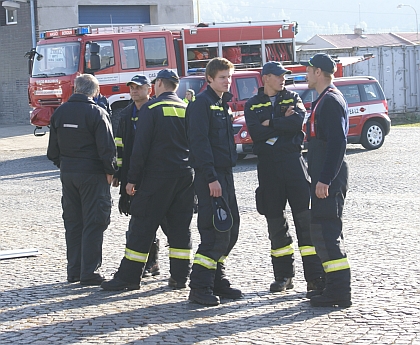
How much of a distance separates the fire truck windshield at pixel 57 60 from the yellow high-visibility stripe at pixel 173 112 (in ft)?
45.1

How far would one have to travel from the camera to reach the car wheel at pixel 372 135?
19.1m

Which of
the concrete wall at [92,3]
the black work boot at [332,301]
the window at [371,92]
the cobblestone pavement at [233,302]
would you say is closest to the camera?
the cobblestone pavement at [233,302]

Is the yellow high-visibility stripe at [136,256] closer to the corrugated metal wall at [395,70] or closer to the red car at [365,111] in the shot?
the red car at [365,111]

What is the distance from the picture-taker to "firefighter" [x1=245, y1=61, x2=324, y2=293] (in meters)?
7.00

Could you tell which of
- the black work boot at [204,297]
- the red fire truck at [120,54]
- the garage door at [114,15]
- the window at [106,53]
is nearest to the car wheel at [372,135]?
the red fire truck at [120,54]

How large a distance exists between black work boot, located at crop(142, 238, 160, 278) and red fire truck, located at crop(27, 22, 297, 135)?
12653 mm

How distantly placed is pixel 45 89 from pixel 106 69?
5.39 feet

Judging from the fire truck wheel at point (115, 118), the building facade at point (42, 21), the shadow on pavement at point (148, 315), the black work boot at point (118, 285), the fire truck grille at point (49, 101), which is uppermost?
the building facade at point (42, 21)

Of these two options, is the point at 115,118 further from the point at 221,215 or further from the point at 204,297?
the point at 204,297

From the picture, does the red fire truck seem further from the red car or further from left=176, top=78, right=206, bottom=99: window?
the red car

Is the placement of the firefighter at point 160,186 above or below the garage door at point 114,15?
below

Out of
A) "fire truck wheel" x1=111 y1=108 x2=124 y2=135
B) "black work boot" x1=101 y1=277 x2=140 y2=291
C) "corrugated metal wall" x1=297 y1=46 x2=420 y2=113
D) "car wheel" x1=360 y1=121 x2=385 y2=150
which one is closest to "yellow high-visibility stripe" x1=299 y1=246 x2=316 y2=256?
"black work boot" x1=101 y1=277 x2=140 y2=291

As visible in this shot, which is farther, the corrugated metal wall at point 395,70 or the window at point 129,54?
the corrugated metal wall at point 395,70

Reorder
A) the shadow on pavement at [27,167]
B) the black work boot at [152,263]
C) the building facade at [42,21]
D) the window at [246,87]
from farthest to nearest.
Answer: the building facade at [42,21] → the window at [246,87] → the shadow on pavement at [27,167] → the black work boot at [152,263]
